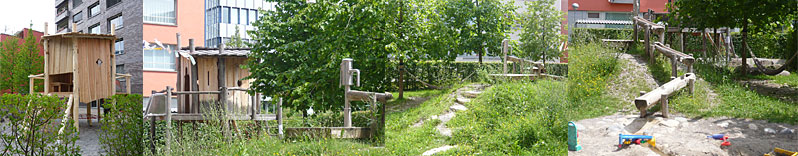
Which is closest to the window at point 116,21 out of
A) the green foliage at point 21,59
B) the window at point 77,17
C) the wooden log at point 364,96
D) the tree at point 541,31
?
the window at point 77,17

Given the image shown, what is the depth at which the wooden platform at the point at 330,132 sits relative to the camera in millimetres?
3987

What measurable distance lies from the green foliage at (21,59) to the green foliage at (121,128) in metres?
0.70

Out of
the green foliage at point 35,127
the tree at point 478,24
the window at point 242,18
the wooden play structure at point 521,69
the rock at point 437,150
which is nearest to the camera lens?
the wooden play structure at point 521,69

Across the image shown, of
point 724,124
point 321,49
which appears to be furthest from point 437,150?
point 724,124

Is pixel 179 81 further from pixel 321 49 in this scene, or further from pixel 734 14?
pixel 734 14

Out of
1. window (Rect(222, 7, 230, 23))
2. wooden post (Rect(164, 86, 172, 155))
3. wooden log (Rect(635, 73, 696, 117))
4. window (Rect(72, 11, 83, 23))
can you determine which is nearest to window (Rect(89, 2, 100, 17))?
window (Rect(72, 11, 83, 23))

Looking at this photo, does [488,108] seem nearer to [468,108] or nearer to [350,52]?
[468,108]

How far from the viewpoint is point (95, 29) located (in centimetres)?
440

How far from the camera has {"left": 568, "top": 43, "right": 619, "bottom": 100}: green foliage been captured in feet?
8.76

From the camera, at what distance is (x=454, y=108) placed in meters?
4.05

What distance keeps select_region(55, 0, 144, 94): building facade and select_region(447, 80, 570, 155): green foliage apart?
2.54 m

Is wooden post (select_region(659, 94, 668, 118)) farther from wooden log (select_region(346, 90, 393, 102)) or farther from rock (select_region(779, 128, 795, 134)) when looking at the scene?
wooden log (select_region(346, 90, 393, 102))

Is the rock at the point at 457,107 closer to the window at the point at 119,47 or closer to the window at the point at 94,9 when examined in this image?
the window at the point at 119,47

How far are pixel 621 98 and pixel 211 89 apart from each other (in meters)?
2.80
